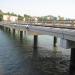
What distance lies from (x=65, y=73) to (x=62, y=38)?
11.7 ft

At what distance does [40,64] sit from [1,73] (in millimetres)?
5581

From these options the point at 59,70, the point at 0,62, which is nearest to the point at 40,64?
the point at 59,70

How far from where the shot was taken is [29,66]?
80.2 ft

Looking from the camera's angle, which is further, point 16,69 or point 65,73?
point 16,69

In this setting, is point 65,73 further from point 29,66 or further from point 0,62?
point 0,62

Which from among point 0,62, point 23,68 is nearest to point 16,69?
point 23,68

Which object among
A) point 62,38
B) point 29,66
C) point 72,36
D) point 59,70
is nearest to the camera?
point 72,36

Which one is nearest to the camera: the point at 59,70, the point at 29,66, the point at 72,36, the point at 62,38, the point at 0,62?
the point at 72,36

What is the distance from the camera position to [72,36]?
18.7m

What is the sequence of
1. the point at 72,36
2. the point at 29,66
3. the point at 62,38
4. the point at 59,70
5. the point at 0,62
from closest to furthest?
1. the point at 72,36
2. the point at 62,38
3. the point at 59,70
4. the point at 29,66
5. the point at 0,62

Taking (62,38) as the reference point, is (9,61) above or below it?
below

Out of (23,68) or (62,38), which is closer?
(62,38)

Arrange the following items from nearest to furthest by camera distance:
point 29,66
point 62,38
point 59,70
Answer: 1. point 62,38
2. point 59,70
3. point 29,66

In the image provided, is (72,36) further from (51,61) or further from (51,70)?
(51,61)
